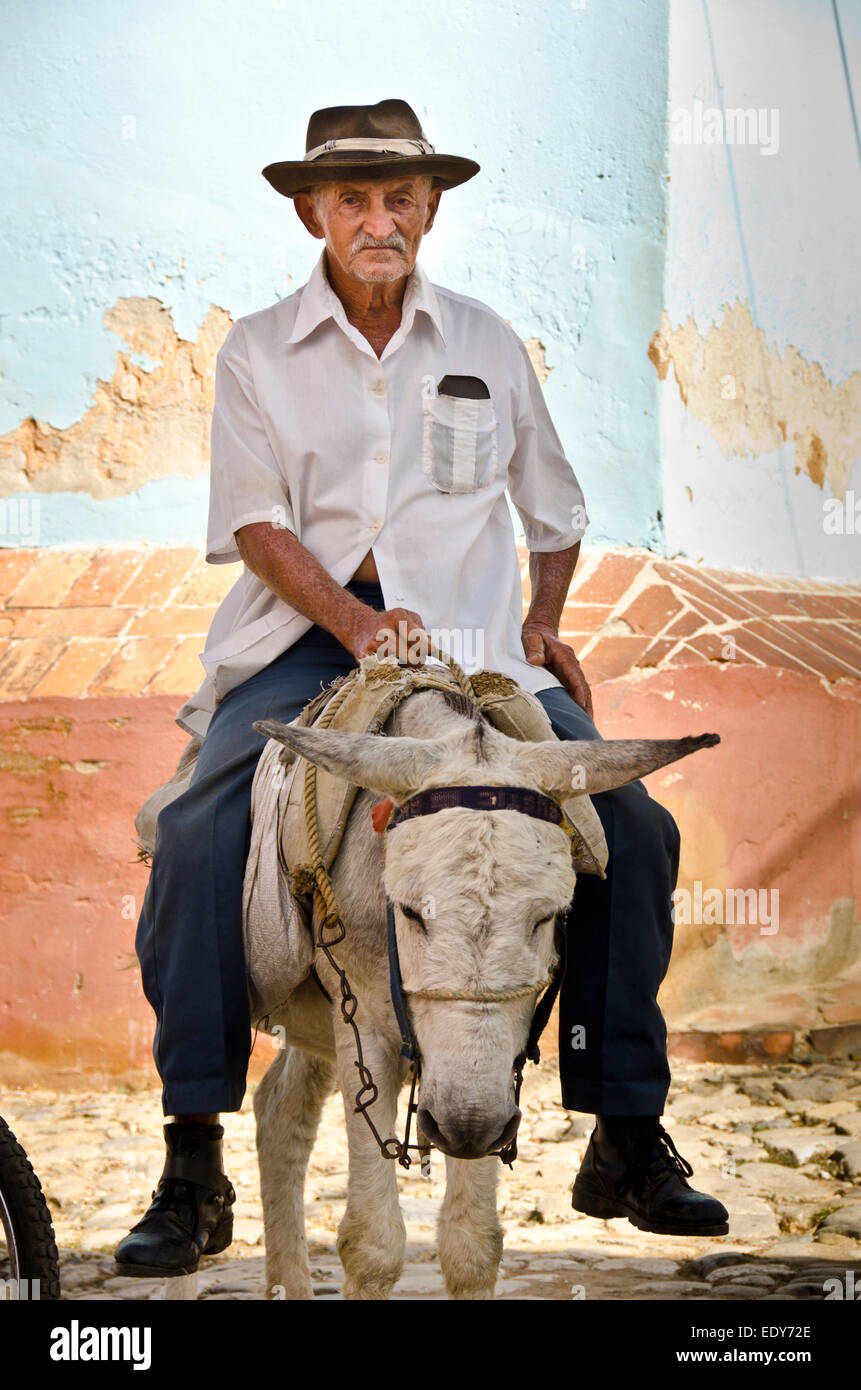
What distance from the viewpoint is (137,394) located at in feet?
23.7

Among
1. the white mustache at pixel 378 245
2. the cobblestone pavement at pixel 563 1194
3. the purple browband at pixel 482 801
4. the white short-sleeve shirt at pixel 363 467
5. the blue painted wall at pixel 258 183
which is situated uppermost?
the blue painted wall at pixel 258 183

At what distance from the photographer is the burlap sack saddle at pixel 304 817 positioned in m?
3.26

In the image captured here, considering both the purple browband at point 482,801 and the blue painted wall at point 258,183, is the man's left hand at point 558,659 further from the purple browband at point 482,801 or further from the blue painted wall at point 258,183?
the blue painted wall at point 258,183

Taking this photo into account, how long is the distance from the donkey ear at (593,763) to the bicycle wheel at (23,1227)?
1.47 meters

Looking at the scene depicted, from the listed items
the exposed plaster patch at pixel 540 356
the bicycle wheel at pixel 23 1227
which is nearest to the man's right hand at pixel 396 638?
the bicycle wheel at pixel 23 1227

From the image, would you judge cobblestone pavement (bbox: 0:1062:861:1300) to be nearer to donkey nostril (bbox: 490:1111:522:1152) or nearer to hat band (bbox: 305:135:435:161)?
donkey nostril (bbox: 490:1111:522:1152)

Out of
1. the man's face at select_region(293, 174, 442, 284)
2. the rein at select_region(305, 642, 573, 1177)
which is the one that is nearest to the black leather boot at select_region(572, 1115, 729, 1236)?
the rein at select_region(305, 642, 573, 1177)

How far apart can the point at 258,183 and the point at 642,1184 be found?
18.0 ft

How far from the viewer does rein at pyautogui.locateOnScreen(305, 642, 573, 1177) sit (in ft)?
9.20

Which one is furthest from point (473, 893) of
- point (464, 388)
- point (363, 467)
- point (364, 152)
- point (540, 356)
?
point (540, 356)

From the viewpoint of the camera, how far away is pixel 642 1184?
3.38 m

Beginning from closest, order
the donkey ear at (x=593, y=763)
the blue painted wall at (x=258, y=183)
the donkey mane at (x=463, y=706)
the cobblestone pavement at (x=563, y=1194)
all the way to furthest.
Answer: the donkey ear at (x=593, y=763), the donkey mane at (x=463, y=706), the cobblestone pavement at (x=563, y=1194), the blue painted wall at (x=258, y=183)

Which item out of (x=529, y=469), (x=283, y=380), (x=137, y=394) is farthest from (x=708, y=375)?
(x=283, y=380)

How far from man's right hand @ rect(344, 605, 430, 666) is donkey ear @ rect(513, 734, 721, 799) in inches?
22.5
